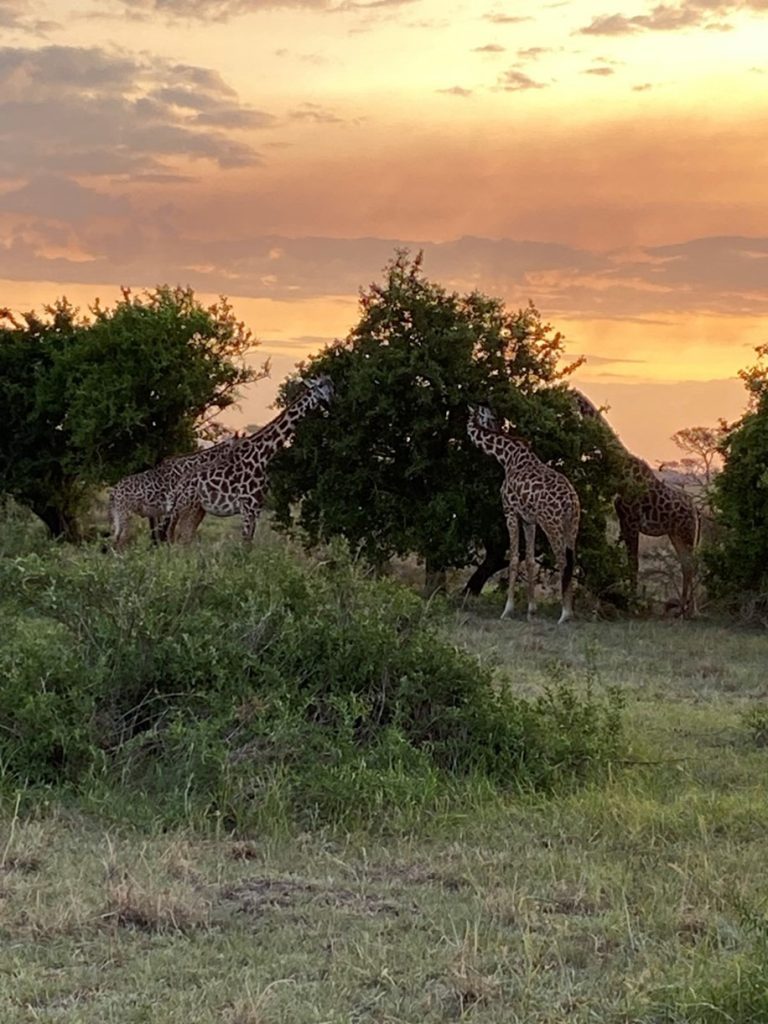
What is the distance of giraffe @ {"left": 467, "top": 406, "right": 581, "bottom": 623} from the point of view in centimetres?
1634

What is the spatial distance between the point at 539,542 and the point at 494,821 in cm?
1126

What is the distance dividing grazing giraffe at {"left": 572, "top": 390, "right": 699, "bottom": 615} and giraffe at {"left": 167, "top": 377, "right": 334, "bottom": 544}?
3562mm

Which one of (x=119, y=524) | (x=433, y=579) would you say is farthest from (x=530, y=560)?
(x=119, y=524)

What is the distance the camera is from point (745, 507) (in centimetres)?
1675

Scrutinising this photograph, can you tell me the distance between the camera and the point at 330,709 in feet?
24.8

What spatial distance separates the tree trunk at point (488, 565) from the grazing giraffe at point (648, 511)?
5.27ft

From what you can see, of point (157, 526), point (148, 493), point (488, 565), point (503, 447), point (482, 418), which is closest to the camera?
point (503, 447)

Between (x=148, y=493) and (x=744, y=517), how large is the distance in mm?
7393

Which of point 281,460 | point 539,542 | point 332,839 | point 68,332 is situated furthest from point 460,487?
point 332,839

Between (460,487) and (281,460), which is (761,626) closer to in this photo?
(460,487)

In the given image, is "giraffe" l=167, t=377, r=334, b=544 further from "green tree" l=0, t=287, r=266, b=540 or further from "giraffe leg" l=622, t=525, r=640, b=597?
"giraffe leg" l=622, t=525, r=640, b=597

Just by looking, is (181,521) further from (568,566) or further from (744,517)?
(744,517)

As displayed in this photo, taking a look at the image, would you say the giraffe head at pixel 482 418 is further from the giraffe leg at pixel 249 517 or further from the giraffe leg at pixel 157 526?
the giraffe leg at pixel 157 526

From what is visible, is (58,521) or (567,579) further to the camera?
(58,521)
